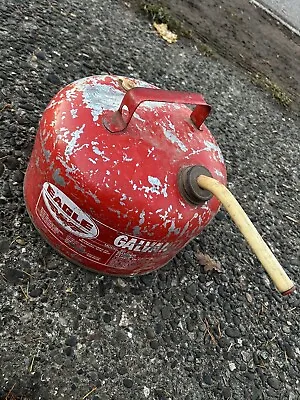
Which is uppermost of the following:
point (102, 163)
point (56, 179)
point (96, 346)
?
point (102, 163)

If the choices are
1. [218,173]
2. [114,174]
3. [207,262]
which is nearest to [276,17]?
[207,262]

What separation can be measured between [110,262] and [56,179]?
390 mm

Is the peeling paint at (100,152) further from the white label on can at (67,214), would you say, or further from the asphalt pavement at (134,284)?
the asphalt pavement at (134,284)

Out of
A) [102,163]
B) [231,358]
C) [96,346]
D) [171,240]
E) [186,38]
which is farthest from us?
[186,38]

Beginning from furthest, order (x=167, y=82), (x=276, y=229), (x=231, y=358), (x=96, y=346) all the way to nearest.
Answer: (x=167, y=82) < (x=276, y=229) < (x=231, y=358) < (x=96, y=346)

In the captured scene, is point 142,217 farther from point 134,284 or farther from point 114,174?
point 134,284

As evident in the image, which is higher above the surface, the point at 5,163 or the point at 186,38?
the point at 186,38

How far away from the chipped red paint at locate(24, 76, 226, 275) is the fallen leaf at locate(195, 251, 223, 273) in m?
0.50

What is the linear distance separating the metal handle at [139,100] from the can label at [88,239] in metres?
0.29

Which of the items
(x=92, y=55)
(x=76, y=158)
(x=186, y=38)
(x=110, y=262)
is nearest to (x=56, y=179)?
(x=76, y=158)

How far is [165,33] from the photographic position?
346cm

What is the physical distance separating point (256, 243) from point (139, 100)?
1.93 feet

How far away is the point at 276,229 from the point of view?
9.34 ft

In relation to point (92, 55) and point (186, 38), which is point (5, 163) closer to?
point (92, 55)
